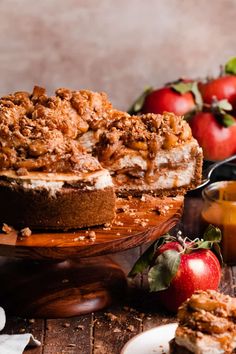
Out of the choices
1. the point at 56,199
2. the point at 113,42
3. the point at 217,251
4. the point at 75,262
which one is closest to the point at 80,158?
the point at 56,199

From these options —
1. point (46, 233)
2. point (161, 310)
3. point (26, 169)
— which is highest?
point (26, 169)

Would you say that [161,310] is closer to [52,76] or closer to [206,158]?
[206,158]

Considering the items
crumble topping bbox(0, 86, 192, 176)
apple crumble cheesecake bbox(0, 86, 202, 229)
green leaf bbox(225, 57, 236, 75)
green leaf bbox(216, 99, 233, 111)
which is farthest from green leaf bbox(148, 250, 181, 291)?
green leaf bbox(225, 57, 236, 75)

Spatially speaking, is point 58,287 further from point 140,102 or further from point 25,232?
point 140,102

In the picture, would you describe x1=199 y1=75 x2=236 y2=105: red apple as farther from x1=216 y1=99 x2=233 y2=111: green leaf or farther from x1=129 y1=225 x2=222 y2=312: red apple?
x1=129 y1=225 x2=222 y2=312: red apple

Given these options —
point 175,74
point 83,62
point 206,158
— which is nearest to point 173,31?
point 175,74
